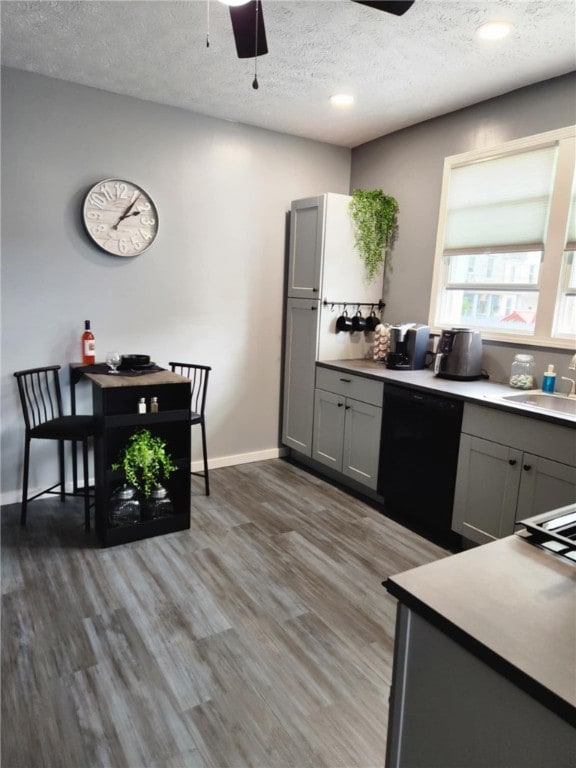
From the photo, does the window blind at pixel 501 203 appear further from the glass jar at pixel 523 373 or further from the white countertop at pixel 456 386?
the white countertop at pixel 456 386

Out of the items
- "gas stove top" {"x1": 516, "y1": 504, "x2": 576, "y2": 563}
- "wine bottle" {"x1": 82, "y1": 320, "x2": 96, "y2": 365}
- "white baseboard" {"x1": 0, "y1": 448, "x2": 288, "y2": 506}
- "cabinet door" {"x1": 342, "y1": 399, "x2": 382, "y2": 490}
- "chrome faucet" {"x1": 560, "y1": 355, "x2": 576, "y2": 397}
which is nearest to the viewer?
"gas stove top" {"x1": 516, "y1": 504, "x2": 576, "y2": 563}

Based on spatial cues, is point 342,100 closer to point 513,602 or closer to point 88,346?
point 88,346

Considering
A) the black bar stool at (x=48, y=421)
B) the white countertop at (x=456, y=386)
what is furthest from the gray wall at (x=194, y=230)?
the white countertop at (x=456, y=386)

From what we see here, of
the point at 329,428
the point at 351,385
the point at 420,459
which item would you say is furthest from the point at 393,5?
the point at 329,428

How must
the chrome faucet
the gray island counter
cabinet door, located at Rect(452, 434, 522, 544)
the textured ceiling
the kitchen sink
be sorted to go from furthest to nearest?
the chrome faucet < the kitchen sink < cabinet door, located at Rect(452, 434, 522, 544) < the textured ceiling < the gray island counter

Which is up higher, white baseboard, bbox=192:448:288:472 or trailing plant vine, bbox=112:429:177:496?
trailing plant vine, bbox=112:429:177:496

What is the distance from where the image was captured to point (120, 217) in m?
3.39

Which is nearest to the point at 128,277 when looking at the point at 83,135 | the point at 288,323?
the point at 83,135

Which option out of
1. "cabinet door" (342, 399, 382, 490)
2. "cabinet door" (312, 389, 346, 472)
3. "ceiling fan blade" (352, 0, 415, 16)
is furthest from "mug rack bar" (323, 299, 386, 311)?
"ceiling fan blade" (352, 0, 415, 16)

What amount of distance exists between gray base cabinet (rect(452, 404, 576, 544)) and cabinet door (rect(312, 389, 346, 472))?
1070 mm

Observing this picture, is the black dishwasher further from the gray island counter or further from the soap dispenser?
the gray island counter

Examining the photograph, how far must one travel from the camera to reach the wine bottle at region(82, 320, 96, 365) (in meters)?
3.28

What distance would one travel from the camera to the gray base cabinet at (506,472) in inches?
91.7

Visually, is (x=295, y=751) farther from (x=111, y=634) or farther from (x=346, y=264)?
(x=346, y=264)
